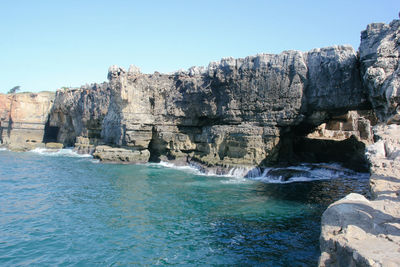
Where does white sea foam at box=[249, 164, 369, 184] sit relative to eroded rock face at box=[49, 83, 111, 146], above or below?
Result: below

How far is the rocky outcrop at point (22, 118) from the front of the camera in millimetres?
56625

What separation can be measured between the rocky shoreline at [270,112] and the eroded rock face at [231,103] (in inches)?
3.6

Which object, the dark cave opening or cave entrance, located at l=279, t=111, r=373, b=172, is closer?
the dark cave opening

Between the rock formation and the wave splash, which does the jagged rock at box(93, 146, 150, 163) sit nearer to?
the rock formation

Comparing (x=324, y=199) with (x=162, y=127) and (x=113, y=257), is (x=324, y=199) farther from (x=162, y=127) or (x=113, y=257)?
(x=162, y=127)

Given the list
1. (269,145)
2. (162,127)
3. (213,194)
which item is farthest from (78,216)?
(162,127)

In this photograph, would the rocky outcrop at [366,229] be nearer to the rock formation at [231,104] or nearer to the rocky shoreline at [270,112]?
the rocky shoreline at [270,112]

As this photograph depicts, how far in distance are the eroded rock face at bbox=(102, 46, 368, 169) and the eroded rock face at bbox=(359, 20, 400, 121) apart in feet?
6.95

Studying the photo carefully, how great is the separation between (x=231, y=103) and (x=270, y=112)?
423 cm

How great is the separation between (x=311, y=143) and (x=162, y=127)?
17.7m

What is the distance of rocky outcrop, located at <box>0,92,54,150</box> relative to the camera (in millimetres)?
56625

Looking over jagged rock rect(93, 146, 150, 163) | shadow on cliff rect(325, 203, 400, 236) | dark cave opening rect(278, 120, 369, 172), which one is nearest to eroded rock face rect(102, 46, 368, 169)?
jagged rock rect(93, 146, 150, 163)

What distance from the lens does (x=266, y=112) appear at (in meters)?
28.1

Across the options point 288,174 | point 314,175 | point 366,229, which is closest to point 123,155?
point 288,174
